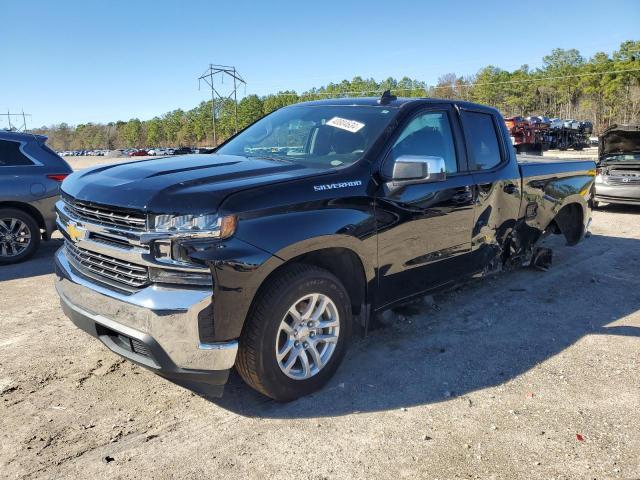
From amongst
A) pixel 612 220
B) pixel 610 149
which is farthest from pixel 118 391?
pixel 610 149

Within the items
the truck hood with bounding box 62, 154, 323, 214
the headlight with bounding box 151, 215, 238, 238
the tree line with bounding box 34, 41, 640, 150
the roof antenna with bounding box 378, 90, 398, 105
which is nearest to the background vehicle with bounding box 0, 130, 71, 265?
the truck hood with bounding box 62, 154, 323, 214

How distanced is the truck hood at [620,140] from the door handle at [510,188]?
7212 millimetres

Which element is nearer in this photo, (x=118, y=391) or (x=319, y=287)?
(x=319, y=287)

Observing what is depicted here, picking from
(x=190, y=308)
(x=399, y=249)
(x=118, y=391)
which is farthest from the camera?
(x=399, y=249)

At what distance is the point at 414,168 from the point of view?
11.2ft

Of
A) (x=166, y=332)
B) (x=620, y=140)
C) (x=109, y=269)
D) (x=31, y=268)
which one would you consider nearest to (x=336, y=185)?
(x=166, y=332)

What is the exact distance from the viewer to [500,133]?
505 cm

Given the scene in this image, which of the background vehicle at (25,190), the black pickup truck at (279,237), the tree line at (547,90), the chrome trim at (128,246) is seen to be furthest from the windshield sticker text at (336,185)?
the tree line at (547,90)

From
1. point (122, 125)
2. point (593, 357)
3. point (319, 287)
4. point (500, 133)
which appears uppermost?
point (122, 125)

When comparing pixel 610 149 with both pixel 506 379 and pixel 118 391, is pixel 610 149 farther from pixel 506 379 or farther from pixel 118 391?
pixel 118 391

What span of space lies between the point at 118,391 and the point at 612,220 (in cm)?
974

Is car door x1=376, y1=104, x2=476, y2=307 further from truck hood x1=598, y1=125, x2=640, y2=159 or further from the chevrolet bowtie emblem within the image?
truck hood x1=598, y1=125, x2=640, y2=159

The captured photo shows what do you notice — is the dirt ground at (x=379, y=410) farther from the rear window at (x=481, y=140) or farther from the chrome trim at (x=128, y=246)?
the rear window at (x=481, y=140)

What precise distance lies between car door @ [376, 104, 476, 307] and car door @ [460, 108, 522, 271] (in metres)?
0.15
